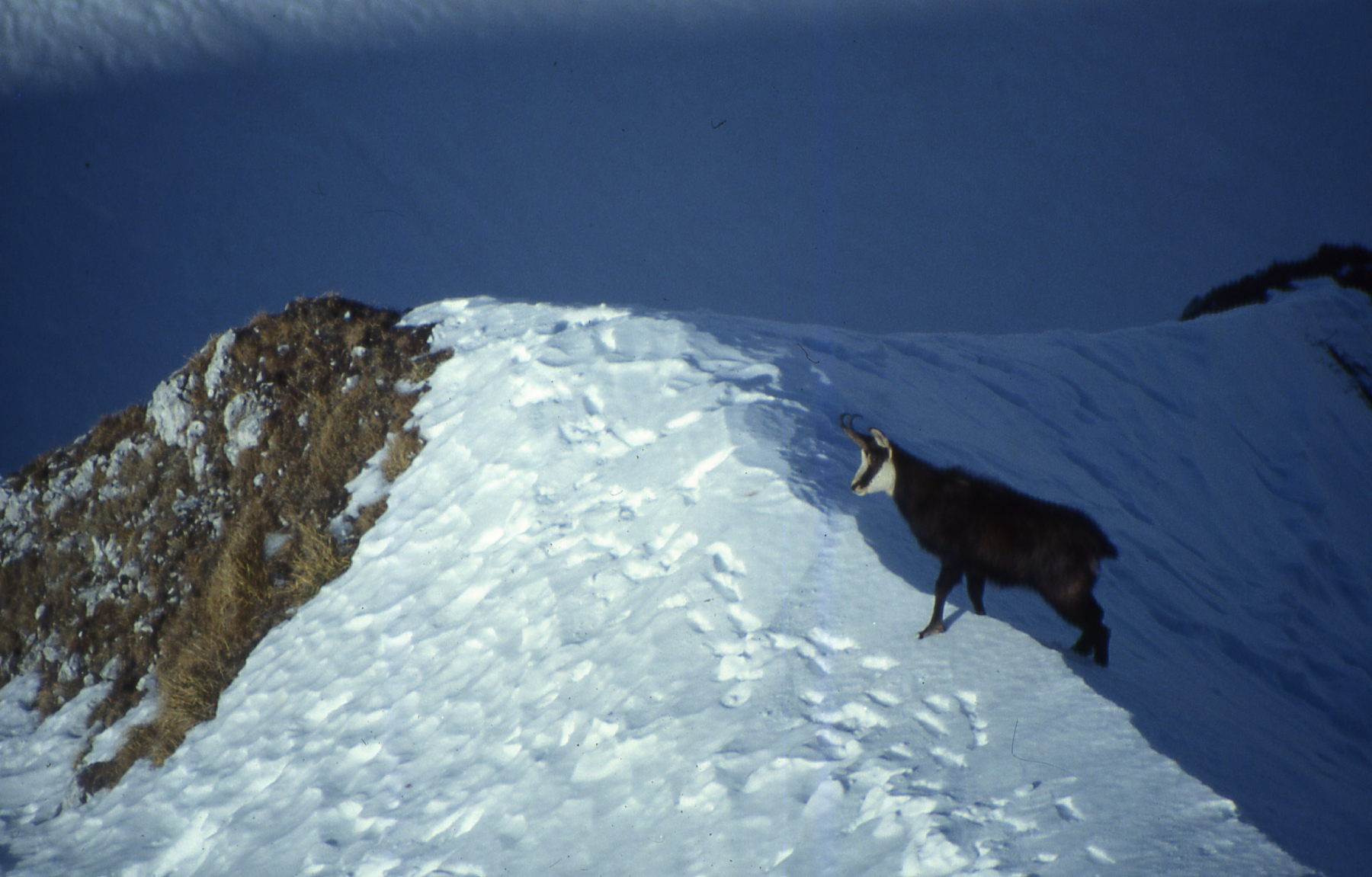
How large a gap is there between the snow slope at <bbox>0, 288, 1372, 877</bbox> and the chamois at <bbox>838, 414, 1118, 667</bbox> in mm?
336

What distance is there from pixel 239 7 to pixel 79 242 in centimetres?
1053

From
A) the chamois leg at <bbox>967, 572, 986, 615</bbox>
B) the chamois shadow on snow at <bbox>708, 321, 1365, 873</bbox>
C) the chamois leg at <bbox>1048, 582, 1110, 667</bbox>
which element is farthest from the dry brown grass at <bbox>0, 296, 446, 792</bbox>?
the chamois leg at <bbox>1048, 582, 1110, 667</bbox>

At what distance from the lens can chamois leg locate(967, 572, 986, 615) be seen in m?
5.96

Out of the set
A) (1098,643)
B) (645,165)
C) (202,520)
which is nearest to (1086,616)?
(1098,643)

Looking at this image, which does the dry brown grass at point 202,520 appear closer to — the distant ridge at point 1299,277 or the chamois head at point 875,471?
the chamois head at point 875,471

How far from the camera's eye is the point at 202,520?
35.8 ft

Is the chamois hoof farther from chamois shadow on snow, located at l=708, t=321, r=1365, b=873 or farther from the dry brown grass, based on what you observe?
the dry brown grass

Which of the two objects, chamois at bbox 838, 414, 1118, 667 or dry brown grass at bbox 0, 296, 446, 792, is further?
dry brown grass at bbox 0, 296, 446, 792

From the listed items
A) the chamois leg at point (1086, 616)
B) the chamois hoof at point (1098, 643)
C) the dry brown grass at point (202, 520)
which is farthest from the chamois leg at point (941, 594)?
the dry brown grass at point (202, 520)

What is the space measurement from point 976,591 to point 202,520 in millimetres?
9669

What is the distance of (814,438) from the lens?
25.1 ft

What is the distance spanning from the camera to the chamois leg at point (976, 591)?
5961 millimetres

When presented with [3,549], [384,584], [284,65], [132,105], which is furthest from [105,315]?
[384,584]

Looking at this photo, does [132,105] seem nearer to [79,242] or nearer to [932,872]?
[79,242]
